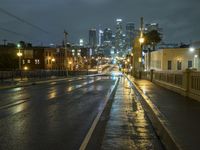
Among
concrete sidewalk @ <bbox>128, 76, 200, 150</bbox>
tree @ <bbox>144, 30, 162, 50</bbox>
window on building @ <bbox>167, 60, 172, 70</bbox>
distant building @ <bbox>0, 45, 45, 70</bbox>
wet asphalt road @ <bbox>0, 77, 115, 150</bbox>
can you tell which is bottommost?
wet asphalt road @ <bbox>0, 77, 115, 150</bbox>

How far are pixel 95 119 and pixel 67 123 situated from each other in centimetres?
142

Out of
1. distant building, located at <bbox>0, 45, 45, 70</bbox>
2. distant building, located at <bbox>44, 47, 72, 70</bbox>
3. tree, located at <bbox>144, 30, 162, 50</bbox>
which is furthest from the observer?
distant building, located at <bbox>44, 47, 72, 70</bbox>

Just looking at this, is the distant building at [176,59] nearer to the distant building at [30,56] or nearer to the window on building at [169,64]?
the window on building at [169,64]

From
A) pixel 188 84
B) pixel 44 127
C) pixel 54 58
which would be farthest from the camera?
pixel 54 58

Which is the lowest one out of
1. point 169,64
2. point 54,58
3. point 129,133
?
point 129,133

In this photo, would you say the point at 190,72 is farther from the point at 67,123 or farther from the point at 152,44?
the point at 152,44

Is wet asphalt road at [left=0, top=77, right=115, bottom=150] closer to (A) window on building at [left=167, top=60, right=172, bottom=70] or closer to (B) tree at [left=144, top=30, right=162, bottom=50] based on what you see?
(A) window on building at [left=167, top=60, right=172, bottom=70]

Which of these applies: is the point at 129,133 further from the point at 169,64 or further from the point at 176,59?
the point at 169,64

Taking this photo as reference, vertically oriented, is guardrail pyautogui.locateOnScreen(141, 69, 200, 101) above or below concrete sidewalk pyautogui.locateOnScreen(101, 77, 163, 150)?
above

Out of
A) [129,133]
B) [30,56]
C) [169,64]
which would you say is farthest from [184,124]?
[30,56]

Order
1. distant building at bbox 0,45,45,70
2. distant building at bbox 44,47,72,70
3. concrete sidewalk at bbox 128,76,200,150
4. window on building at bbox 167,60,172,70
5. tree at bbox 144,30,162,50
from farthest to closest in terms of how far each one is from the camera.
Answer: distant building at bbox 44,47,72,70 < distant building at bbox 0,45,45,70 < tree at bbox 144,30,162,50 < window on building at bbox 167,60,172,70 < concrete sidewalk at bbox 128,76,200,150

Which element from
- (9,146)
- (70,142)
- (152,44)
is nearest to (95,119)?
(70,142)

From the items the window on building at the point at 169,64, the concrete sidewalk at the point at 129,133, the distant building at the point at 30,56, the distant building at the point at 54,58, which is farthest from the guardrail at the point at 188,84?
the distant building at the point at 54,58

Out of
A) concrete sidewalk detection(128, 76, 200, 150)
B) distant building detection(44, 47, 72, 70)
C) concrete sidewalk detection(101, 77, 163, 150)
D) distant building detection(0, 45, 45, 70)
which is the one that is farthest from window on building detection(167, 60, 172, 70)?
distant building detection(0, 45, 45, 70)
